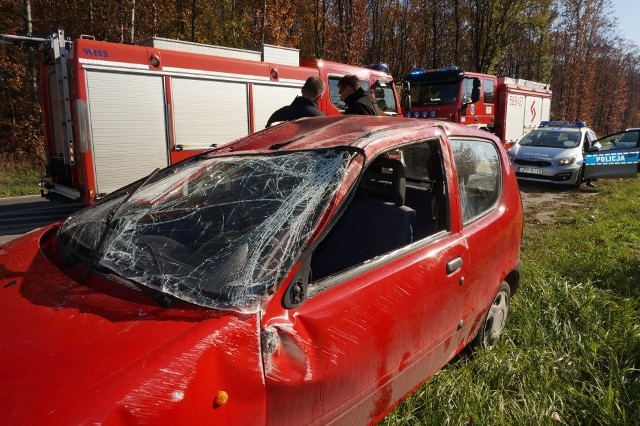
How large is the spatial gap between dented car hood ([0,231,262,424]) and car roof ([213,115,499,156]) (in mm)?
988

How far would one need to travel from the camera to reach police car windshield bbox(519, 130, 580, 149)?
11.2 m

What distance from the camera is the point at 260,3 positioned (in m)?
21.9

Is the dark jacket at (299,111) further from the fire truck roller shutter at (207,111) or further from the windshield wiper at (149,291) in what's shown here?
the windshield wiper at (149,291)

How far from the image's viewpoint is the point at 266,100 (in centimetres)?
830

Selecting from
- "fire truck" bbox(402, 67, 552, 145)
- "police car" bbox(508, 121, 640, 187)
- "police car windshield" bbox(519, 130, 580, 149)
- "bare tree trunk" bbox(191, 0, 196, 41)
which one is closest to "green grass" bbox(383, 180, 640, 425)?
"police car" bbox(508, 121, 640, 187)

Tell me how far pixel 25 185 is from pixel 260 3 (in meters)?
15.1

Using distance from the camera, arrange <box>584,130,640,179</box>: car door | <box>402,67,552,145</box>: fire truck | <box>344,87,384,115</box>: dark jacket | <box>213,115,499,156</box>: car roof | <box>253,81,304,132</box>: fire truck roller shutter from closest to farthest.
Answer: <box>213,115,499,156</box>: car roof < <box>344,87,384,115</box>: dark jacket < <box>253,81,304,132</box>: fire truck roller shutter < <box>584,130,640,179</box>: car door < <box>402,67,552,145</box>: fire truck

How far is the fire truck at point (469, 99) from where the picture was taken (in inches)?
508

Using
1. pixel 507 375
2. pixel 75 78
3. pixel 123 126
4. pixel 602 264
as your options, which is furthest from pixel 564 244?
pixel 75 78

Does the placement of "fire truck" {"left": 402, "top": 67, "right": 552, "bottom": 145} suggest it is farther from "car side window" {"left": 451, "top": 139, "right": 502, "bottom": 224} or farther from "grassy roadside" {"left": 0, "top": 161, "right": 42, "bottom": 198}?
"grassy roadside" {"left": 0, "top": 161, "right": 42, "bottom": 198}

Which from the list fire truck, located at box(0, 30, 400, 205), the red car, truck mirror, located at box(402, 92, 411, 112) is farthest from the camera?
truck mirror, located at box(402, 92, 411, 112)

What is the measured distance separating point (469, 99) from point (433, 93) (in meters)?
1.06

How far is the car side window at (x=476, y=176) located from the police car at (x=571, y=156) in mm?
8284

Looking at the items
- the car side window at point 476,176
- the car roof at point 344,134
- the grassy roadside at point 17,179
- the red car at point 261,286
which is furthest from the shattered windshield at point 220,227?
the grassy roadside at point 17,179
